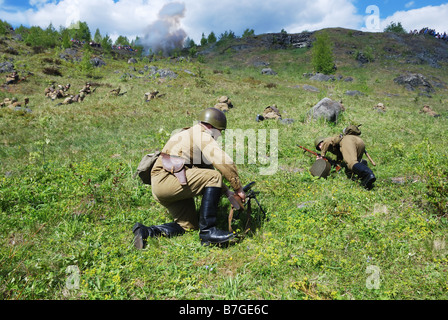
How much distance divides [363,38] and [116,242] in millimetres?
84896

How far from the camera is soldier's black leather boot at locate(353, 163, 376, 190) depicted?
6.14 metres

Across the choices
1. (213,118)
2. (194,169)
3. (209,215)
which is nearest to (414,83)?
(213,118)

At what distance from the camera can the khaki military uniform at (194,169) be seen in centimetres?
404

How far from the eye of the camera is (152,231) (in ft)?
14.3

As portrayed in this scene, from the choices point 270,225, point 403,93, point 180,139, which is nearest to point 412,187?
point 270,225

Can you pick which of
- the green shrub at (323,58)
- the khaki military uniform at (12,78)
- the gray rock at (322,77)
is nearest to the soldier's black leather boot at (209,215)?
the khaki military uniform at (12,78)

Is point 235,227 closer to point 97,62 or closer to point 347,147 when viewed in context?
point 347,147

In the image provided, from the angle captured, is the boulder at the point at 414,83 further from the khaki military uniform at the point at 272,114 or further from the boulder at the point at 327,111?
the khaki military uniform at the point at 272,114

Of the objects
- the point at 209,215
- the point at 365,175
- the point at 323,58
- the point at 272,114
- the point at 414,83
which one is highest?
the point at 323,58

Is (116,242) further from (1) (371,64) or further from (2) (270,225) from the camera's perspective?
(1) (371,64)

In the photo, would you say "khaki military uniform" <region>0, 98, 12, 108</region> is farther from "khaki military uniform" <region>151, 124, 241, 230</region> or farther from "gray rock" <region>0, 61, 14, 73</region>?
"khaki military uniform" <region>151, 124, 241, 230</region>

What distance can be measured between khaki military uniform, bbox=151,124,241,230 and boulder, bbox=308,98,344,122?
1071cm

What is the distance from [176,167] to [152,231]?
1252 millimetres

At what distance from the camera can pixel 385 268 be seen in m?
3.58
